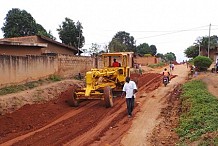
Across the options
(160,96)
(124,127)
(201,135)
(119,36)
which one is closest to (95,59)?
(160,96)

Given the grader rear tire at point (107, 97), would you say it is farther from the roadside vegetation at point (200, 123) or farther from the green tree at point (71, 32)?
the green tree at point (71, 32)

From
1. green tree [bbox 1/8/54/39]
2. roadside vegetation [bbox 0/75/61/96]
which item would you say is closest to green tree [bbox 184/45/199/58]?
green tree [bbox 1/8/54/39]

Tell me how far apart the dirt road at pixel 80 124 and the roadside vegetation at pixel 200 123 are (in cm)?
112

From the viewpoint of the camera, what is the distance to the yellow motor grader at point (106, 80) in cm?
1508

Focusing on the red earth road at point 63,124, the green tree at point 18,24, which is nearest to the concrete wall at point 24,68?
the red earth road at point 63,124

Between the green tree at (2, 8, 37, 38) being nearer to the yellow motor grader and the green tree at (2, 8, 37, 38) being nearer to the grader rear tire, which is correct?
the yellow motor grader

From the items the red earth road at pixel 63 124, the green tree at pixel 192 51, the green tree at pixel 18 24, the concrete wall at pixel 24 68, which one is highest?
the green tree at pixel 18 24

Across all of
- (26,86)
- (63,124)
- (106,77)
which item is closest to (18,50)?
(26,86)

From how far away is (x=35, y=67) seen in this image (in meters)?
19.8

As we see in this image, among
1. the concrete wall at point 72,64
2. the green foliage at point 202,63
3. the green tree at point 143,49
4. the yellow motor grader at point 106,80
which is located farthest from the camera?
the green tree at point 143,49

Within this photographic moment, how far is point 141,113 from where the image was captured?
13.7 metres

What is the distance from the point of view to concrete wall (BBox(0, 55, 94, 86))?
16.7 m

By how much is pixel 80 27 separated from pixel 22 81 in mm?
29065

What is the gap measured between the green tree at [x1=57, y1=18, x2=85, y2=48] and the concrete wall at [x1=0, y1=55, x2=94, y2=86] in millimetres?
18729
